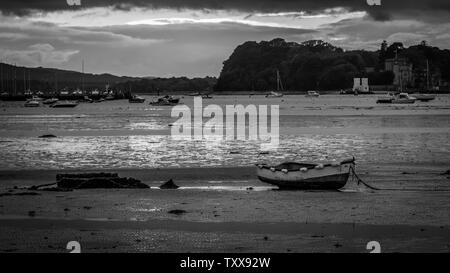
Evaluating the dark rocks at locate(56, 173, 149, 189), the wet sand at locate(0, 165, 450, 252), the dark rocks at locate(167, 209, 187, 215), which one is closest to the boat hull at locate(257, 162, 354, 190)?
the wet sand at locate(0, 165, 450, 252)

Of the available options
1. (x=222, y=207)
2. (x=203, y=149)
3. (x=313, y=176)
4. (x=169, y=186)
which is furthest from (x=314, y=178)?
(x=203, y=149)

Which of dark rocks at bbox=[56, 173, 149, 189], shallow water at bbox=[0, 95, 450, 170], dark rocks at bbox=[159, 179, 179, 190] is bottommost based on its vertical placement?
shallow water at bbox=[0, 95, 450, 170]

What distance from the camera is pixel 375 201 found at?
18.0 m

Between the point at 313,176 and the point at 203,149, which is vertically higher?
the point at 313,176

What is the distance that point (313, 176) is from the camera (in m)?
20.3

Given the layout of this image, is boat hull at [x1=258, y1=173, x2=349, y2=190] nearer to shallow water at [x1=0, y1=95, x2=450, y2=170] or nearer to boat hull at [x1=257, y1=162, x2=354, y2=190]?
boat hull at [x1=257, y1=162, x2=354, y2=190]

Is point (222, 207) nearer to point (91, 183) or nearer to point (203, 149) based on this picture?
point (91, 183)

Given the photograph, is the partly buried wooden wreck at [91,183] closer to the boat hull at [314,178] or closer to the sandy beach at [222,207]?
the sandy beach at [222,207]

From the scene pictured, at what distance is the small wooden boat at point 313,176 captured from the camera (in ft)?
65.9

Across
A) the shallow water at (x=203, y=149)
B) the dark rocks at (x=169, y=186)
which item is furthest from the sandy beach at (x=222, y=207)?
the dark rocks at (x=169, y=186)

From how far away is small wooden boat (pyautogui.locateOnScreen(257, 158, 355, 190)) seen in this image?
20094mm

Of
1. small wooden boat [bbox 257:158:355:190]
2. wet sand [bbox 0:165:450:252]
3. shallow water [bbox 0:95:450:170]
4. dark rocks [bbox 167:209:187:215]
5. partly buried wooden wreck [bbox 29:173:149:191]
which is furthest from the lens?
shallow water [bbox 0:95:450:170]

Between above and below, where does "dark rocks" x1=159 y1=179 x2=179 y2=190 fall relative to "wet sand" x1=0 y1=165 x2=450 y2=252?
below
